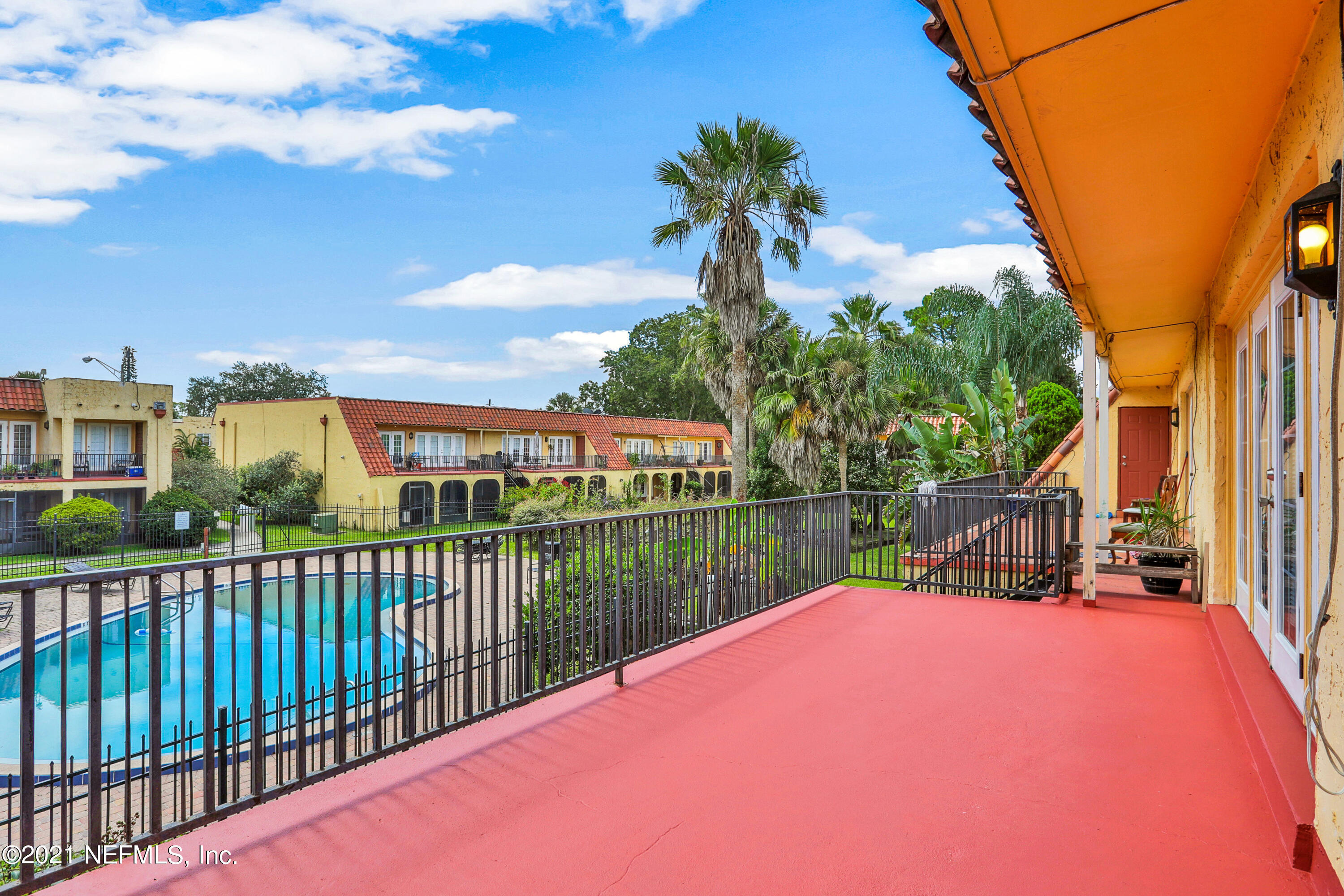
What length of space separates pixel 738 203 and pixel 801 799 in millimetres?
17792

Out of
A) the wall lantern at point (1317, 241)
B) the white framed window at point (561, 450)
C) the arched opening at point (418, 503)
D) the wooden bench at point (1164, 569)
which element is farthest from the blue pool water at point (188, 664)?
the white framed window at point (561, 450)

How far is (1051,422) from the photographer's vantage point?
1836 centimetres

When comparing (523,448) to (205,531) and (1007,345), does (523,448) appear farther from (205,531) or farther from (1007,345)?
(1007,345)

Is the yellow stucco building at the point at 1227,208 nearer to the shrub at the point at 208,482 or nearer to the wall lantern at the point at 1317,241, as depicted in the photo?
the wall lantern at the point at 1317,241

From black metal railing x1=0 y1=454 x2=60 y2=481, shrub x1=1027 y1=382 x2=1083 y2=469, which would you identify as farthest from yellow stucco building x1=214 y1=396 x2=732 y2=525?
shrub x1=1027 y1=382 x2=1083 y2=469

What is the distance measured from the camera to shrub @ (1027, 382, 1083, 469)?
1819 centimetres

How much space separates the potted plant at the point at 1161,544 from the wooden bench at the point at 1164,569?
0.04 meters

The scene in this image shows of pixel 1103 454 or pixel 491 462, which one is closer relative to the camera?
pixel 1103 454

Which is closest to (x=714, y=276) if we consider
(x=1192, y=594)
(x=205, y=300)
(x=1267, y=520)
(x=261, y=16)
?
(x=1192, y=594)

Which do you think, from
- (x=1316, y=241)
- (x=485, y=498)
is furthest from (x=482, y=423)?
(x=1316, y=241)

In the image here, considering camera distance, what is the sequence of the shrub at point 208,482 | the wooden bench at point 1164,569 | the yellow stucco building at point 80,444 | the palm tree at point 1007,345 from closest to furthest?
1. the wooden bench at point 1164,569
2. the yellow stucco building at point 80,444
3. the shrub at point 208,482
4. the palm tree at point 1007,345

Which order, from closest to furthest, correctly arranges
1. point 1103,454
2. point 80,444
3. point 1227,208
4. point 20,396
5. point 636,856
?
point 636,856, point 1227,208, point 1103,454, point 20,396, point 80,444

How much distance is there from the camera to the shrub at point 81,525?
2025cm

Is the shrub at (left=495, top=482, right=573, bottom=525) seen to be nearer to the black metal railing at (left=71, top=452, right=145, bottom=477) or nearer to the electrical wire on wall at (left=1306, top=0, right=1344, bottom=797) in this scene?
the black metal railing at (left=71, top=452, right=145, bottom=477)
